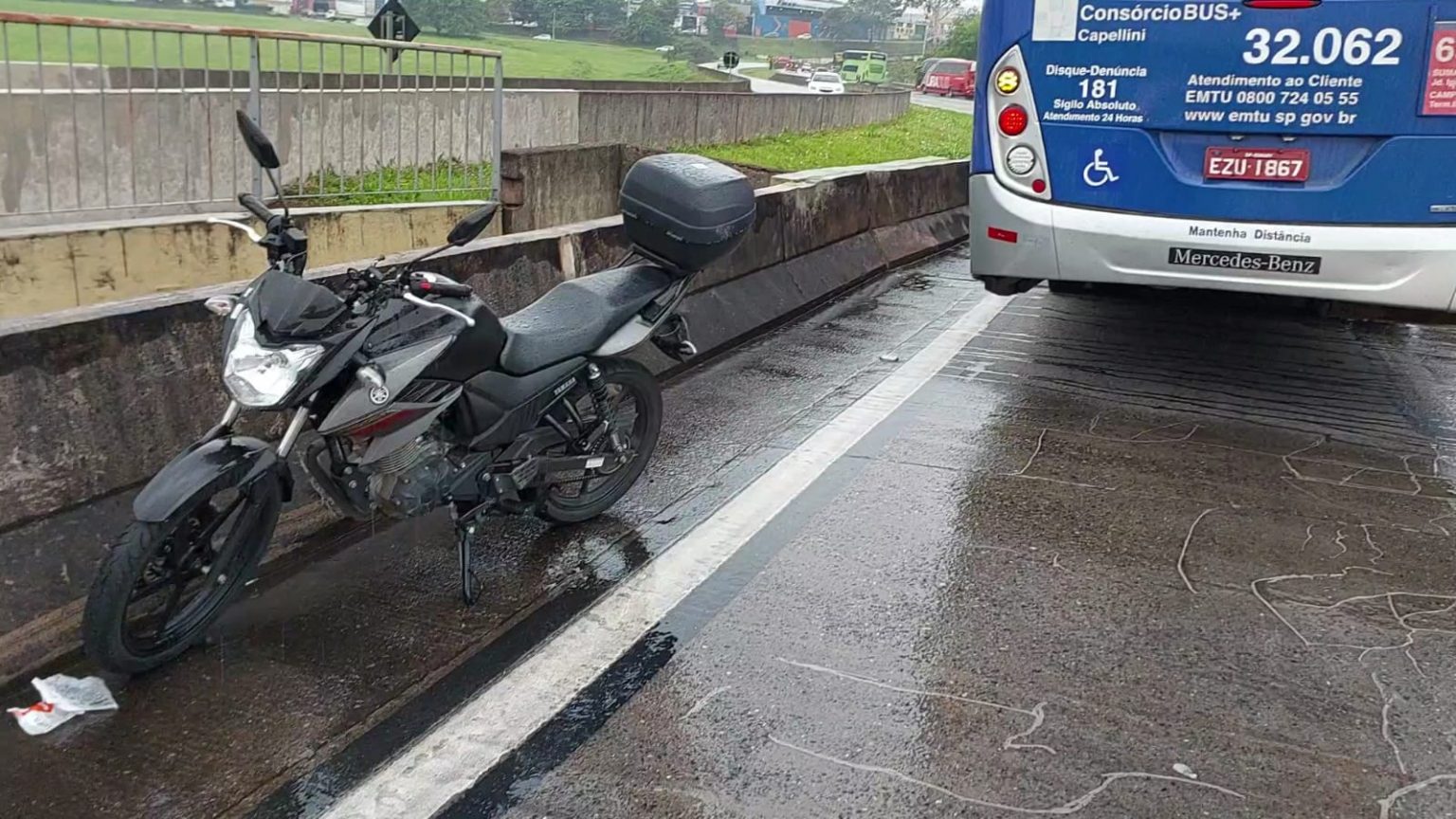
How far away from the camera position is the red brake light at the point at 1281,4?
6.14 m

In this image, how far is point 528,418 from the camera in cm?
458

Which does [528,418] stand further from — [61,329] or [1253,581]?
[1253,581]

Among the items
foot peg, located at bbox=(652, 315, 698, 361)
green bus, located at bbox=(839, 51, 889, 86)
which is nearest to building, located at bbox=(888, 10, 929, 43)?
green bus, located at bbox=(839, 51, 889, 86)

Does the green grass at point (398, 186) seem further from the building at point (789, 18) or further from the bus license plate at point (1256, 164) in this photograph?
the building at point (789, 18)

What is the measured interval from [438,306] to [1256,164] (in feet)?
14.5

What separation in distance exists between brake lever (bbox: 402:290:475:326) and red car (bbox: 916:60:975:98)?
207 ft

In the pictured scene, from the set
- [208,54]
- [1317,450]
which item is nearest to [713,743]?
[1317,450]

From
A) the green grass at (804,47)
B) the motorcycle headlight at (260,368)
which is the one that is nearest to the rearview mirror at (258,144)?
the motorcycle headlight at (260,368)

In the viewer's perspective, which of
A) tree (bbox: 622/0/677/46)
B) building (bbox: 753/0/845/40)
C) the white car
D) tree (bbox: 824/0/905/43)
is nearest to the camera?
the white car

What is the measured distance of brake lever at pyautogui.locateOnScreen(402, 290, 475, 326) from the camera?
12.9 ft

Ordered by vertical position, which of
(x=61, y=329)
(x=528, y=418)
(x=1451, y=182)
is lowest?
(x=528, y=418)

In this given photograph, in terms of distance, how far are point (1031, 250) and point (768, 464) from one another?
2233 mm

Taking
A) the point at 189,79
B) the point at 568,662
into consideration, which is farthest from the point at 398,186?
the point at 568,662

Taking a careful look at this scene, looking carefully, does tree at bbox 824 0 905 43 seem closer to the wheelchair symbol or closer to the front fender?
the wheelchair symbol
